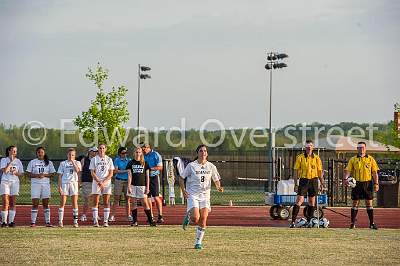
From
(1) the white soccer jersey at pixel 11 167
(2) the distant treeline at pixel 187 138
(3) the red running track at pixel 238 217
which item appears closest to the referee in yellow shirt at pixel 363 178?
(3) the red running track at pixel 238 217

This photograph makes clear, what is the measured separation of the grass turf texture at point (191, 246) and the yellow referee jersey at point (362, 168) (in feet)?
5.14

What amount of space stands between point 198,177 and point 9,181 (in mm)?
7008

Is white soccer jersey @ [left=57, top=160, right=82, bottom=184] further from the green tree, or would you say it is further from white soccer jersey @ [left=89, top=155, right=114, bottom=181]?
the green tree

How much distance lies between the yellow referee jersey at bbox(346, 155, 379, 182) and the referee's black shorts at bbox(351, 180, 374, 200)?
0.10m

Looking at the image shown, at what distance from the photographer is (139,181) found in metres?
24.6

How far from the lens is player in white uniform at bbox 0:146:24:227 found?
24000mm

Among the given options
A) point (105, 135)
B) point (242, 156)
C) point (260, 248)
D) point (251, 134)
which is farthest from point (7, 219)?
point (251, 134)

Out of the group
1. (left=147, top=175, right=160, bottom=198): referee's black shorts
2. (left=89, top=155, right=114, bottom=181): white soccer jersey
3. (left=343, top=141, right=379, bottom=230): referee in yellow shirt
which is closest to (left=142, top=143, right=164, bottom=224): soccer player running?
(left=147, top=175, right=160, bottom=198): referee's black shorts

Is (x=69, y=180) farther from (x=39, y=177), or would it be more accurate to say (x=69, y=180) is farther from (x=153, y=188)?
(x=153, y=188)

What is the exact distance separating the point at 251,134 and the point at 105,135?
109 feet

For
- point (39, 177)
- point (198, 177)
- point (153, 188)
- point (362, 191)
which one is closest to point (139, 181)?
point (153, 188)

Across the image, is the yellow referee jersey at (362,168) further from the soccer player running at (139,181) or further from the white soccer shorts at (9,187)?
the white soccer shorts at (9,187)

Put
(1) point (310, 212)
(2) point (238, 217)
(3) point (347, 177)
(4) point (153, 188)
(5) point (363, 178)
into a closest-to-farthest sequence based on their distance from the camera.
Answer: (3) point (347, 177) < (5) point (363, 178) < (1) point (310, 212) < (4) point (153, 188) < (2) point (238, 217)

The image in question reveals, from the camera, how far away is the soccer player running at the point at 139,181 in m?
24.6
